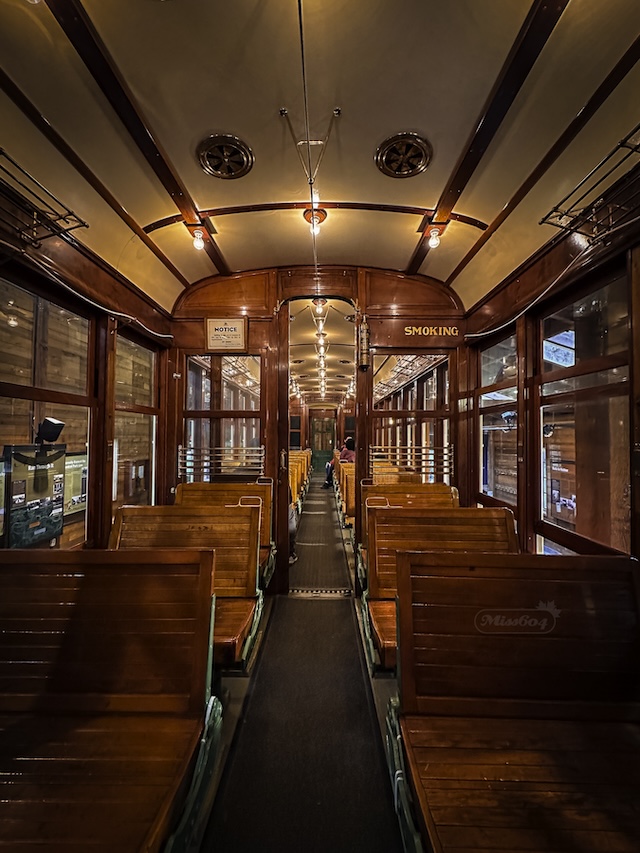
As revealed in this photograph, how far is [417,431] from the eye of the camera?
533 centimetres

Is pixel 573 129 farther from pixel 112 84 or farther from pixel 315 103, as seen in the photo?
pixel 112 84

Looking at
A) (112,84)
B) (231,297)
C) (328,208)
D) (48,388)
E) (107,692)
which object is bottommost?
(107,692)

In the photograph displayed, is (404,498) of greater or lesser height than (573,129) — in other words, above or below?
below

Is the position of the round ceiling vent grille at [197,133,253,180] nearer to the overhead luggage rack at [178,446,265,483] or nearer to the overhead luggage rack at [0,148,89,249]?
the overhead luggage rack at [0,148,89,249]

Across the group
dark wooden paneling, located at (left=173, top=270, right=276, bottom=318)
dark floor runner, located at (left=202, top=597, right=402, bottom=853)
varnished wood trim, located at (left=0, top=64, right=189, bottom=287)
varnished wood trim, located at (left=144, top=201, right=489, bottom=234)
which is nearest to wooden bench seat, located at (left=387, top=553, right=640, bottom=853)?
dark floor runner, located at (left=202, top=597, right=402, bottom=853)

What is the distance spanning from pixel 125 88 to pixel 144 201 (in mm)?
785

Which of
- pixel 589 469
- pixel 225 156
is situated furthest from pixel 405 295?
pixel 589 469

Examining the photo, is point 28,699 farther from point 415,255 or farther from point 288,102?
point 415,255

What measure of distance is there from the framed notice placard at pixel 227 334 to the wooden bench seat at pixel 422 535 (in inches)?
87.4

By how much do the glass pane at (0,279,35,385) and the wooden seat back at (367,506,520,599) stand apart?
2.18m

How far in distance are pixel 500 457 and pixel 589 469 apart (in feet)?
3.28

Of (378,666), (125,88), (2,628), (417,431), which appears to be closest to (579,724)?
(378,666)

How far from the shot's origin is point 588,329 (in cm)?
223

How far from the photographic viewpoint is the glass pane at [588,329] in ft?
6.45
